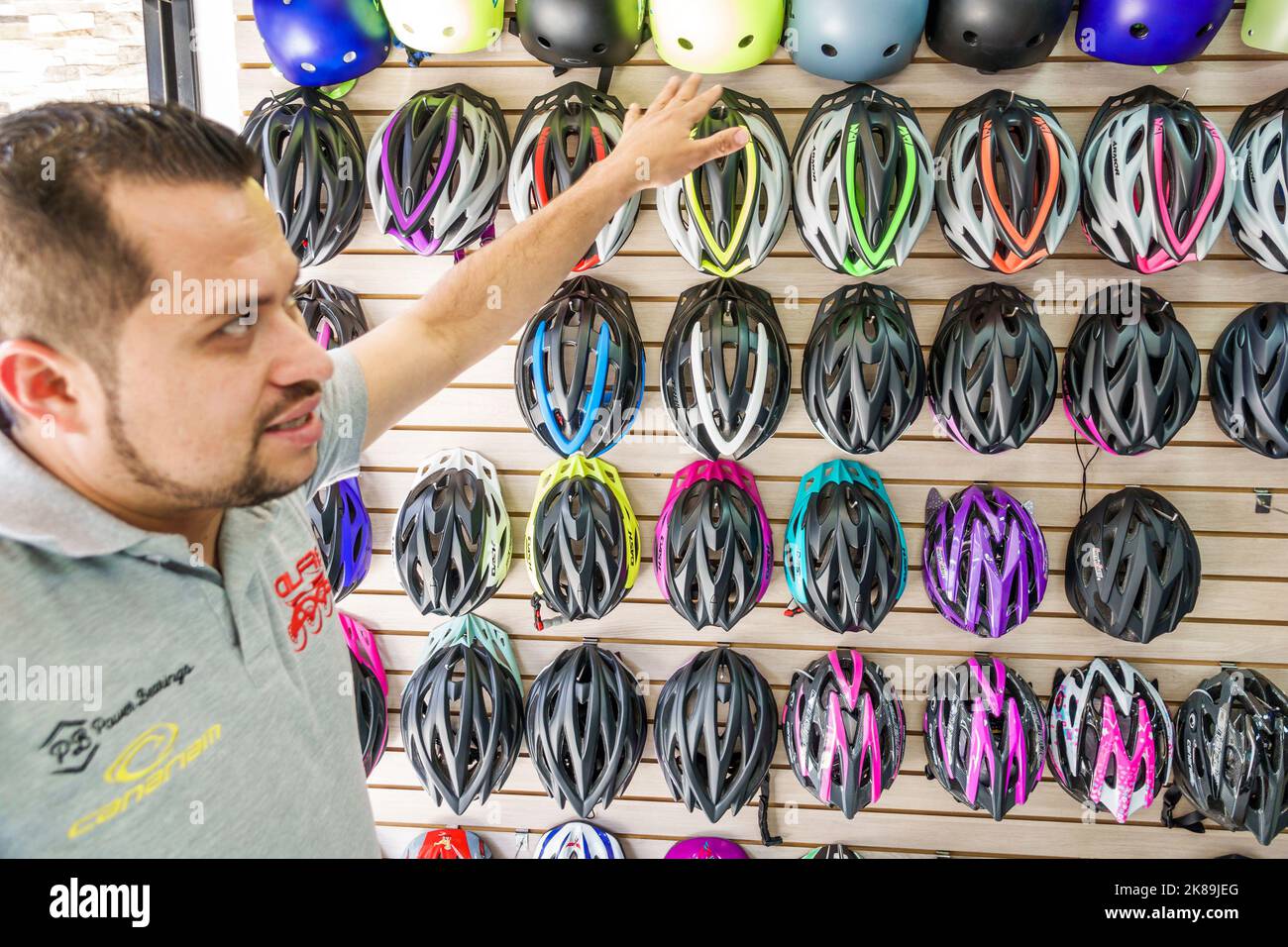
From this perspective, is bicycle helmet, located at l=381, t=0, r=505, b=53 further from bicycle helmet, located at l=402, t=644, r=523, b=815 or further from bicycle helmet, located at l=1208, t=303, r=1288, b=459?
bicycle helmet, located at l=1208, t=303, r=1288, b=459

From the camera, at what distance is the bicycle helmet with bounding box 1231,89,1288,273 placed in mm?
2443

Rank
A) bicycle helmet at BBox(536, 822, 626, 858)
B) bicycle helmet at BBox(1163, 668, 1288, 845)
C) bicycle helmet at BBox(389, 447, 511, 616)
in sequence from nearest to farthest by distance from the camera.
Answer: bicycle helmet at BBox(1163, 668, 1288, 845)
bicycle helmet at BBox(389, 447, 511, 616)
bicycle helmet at BBox(536, 822, 626, 858)

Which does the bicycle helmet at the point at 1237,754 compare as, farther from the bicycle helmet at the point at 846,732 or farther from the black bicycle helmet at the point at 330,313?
the black bicycle helmet at the point at 330,313

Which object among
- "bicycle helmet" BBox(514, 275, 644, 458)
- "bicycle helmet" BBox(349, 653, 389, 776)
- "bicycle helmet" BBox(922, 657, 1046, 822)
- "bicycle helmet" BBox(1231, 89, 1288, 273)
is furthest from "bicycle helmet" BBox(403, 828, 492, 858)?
"bicycle helmet" BBox(1231, 89, 1288, 273)

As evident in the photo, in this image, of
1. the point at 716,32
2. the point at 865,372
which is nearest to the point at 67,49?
the point at 716,32

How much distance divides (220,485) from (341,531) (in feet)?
6.03

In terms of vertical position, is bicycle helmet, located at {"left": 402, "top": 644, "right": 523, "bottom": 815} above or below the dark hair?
below

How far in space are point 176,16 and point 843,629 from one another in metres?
3.53

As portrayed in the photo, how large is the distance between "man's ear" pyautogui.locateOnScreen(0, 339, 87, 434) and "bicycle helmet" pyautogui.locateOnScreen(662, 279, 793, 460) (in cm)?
191

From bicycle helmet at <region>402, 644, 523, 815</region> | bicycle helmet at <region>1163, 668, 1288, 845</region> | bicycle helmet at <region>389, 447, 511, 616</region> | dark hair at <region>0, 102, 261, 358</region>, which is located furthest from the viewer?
bicycle helmet at <region>402, 644, 523, 815</region>

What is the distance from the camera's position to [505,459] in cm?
310

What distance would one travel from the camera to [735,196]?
257 centimetres

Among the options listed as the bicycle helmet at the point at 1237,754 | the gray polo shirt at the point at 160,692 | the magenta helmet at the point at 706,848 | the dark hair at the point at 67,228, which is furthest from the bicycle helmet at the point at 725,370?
the bicycle helmet at the point at 1237,754

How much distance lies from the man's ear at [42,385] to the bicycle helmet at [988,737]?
9.64 ft
